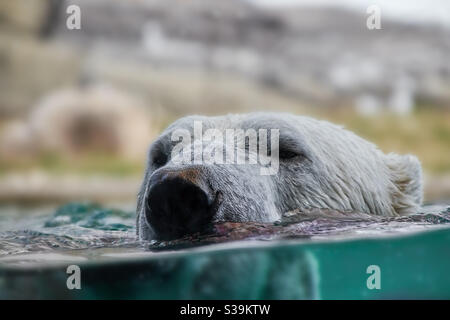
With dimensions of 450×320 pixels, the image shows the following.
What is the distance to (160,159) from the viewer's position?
15.9ft

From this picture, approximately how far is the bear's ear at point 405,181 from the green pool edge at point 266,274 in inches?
12.5

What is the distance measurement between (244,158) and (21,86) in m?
21.1

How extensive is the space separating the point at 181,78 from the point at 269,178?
19.5 meters

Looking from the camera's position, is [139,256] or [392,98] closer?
[139,256]

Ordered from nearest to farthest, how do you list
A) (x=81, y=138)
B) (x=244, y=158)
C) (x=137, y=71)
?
(x=244, y=158), (x=81, y=138), (x=137, y=71)

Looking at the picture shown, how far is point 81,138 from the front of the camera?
21797 millimetres

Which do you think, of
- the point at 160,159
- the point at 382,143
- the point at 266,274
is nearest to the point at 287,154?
the point at 160,159

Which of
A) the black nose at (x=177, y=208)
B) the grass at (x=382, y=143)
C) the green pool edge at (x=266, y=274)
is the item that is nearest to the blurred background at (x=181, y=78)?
the grass at (x=382, y=143)

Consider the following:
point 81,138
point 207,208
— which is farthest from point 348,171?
point 81,138

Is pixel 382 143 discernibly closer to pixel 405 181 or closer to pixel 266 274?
pixel 266 274

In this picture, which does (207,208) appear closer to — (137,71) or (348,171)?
(348,171)

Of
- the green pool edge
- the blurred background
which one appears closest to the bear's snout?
the green pool edge

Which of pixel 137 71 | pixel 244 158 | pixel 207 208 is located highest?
pixel 137 71
